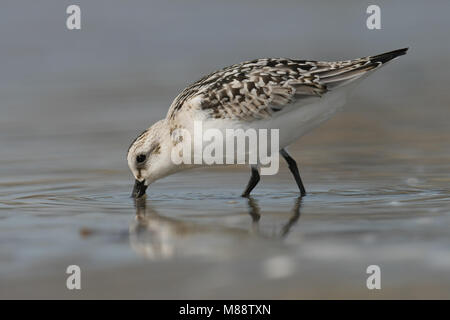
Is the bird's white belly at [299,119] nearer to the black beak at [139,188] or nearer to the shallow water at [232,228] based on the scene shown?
the shallow water at [232,228]

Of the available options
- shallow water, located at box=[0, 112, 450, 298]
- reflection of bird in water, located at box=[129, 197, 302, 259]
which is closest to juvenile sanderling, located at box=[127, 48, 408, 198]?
shallow water, located at box=[0, 112, 450, 298]

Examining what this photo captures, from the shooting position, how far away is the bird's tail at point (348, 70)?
8266 millimetres

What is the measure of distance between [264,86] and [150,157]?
1388mm

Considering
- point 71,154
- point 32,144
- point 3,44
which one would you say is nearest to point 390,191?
point 71,154

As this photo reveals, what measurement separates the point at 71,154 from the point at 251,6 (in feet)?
30.7

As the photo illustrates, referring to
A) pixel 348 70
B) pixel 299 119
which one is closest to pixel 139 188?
pixel 299 119

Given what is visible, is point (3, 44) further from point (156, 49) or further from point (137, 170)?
point (137, 170)

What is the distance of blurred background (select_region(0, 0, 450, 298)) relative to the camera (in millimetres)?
5742

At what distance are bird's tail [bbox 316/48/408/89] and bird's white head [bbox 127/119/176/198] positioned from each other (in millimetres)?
1623

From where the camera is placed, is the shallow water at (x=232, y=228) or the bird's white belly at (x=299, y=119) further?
the bird's white belly at (x=299, y=119)

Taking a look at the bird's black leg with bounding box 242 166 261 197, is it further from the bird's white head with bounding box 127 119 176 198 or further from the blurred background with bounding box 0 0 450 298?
the bird's white head with bounding box 127 119 176 198

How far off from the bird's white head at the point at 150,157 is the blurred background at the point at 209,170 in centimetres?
26

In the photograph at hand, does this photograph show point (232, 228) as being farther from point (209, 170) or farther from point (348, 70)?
point (209, 170)

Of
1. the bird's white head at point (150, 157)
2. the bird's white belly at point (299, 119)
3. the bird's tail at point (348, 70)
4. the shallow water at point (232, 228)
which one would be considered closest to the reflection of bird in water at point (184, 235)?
the shallow water at point (232, 228)
